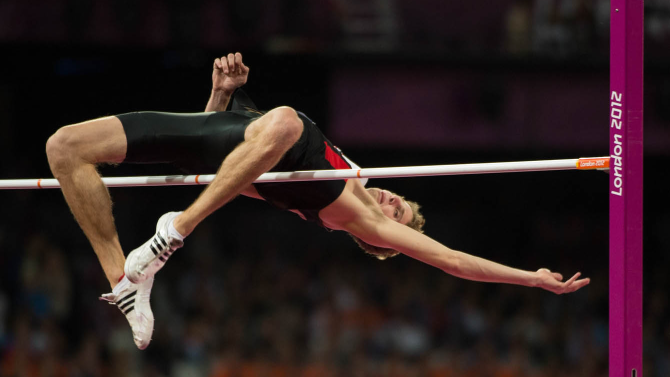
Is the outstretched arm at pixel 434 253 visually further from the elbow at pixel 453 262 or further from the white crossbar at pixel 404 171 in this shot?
the white crossbar at pixel 404 171

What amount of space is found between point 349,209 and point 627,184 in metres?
1.33

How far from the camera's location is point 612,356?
3.42m

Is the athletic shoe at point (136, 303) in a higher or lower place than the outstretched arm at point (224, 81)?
lower

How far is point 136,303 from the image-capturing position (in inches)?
148

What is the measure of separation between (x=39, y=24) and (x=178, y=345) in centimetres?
333

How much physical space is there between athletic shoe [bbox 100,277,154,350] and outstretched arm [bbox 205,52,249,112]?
1.08 meters

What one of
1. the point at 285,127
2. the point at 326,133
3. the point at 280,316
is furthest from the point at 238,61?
the point at 280,316

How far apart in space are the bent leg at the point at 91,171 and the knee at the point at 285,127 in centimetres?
77

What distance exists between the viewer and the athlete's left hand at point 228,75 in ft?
14.3

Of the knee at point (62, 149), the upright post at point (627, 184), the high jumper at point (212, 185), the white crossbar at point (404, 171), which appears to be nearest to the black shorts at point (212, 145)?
the high jumper at point (212, 185)

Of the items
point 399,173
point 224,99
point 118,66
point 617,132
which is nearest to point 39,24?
point 118,66

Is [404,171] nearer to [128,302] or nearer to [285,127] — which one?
[285,127]

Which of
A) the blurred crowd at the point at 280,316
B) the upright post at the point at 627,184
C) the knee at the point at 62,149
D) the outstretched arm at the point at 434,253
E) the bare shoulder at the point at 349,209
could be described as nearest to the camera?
the upright post at the point at 627,184

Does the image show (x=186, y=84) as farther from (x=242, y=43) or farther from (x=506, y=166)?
(x=506, y=166)
